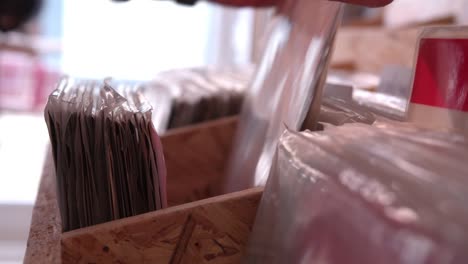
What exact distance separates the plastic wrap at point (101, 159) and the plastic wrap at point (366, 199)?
0.51 ft

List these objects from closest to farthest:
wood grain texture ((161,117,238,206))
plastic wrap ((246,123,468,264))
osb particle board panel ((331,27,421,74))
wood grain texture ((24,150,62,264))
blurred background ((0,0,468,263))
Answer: plastic wrap ((246,123,468,264)) < wood grain texture ((24,150,62,264)) < wood grain texture ((161,117,238,206)) < osb particle board panel ((331,27,421,74)) < blurred background ((0,0,468,263))

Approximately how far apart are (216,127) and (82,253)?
0.67 metres

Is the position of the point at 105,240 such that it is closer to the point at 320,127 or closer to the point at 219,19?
the point at 320,127

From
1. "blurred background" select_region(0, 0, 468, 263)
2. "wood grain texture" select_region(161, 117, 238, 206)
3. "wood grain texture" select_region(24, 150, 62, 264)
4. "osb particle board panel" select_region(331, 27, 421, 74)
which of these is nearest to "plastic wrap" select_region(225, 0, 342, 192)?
"wood grain texture" select_region(161, 117, 238, 206)

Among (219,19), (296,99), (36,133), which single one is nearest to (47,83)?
(36,133)

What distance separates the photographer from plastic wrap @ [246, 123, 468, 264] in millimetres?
356

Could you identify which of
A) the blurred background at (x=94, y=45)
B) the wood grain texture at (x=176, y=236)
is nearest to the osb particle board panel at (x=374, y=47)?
the blurred background at (x=94, y=45)

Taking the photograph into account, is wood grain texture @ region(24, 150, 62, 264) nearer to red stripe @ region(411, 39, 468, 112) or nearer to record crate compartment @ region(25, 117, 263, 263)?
record crate compartment @ region(25, 117, 263, 263)

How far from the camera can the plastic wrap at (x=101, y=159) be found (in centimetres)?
58

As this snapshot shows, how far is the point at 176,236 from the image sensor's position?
0.57 metres

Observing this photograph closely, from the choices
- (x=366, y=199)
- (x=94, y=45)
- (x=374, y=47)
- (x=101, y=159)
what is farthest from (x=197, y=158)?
(x=94, y=45)

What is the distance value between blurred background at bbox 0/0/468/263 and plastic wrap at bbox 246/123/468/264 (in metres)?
1.84

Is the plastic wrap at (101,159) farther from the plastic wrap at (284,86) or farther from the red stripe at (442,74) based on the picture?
the red stripe at (442,74)

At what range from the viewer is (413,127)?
1.67ft
